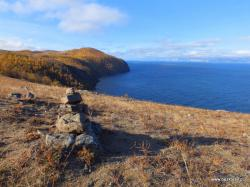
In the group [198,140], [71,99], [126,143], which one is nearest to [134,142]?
[126,143]

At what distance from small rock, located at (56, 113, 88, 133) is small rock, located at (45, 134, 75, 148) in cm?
64

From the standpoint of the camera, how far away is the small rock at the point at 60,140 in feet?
31.6

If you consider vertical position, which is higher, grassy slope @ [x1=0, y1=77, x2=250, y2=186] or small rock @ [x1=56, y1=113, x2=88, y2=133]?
small rock @ [x1=56, y1=113, x2=88, y2=133]

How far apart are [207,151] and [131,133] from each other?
3996mm

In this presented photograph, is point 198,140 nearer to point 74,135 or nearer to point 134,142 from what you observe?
point 134,142

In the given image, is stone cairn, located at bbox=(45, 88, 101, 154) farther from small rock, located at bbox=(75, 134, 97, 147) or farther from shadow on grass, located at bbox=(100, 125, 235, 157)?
shadow on grass, located at bbox=(100, 125, 235, 157)

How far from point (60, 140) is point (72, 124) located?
119cm

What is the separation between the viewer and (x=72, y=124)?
35.7ft

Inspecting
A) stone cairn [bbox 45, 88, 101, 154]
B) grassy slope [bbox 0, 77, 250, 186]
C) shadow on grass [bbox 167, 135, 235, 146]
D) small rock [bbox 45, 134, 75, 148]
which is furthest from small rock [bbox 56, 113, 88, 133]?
shadow on grass [bbox 167, 135, 235, 146]

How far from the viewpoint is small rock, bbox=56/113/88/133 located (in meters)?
10.8

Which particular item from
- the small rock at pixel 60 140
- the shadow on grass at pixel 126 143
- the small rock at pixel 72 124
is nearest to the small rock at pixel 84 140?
the small rock at pixel 60 140

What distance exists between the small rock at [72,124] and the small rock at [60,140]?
25.1 inches

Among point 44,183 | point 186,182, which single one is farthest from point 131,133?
point 44,183

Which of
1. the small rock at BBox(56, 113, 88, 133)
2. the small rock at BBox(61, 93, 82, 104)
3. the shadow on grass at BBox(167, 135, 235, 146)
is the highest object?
the small rock at BBox(61, 93, 82, 104)
